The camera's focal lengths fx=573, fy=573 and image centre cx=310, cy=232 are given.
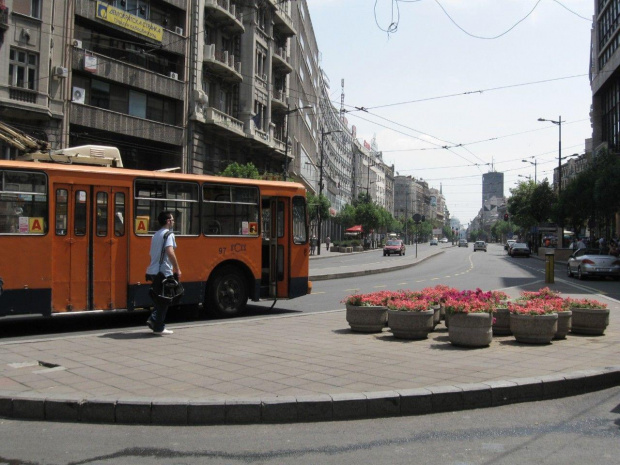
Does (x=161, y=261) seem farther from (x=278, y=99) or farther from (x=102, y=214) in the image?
(x=278, y=99)

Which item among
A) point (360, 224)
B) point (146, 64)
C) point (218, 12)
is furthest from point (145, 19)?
point (360, 224)

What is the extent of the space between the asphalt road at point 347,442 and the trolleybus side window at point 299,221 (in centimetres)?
806

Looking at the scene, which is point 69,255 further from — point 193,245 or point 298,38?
point 298,38

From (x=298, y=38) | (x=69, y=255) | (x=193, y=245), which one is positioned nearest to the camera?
(x=69, y=255)

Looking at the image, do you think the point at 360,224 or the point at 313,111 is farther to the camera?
the point at 360,224

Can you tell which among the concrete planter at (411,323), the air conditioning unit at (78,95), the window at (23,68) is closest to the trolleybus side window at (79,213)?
the concrete planter at (411,323)

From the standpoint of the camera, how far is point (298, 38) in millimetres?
60344

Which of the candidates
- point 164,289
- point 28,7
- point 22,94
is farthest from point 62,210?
point 28,7

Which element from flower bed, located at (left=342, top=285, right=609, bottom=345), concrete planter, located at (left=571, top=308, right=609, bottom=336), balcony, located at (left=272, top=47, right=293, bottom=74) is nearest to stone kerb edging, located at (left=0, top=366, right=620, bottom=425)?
flower bed, located at (left=342, top=285, right=609, bottom=345)

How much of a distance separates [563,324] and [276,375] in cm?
493

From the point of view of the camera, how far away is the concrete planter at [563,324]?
8781 millimetres

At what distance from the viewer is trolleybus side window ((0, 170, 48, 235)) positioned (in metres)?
9.43

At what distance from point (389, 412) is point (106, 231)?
22.7ft

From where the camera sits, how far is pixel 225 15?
37938mm
